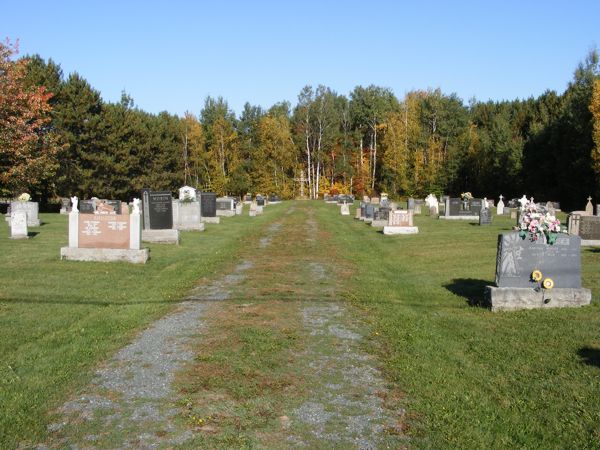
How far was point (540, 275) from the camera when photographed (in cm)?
954

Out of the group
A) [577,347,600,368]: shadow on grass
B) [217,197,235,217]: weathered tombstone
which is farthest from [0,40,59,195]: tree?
[577,347,600,368]: shadow on grass

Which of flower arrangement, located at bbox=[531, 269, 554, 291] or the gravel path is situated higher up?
flower arrangement, located at bbox=[531, 269, 554, 291]

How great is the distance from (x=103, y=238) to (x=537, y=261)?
A: 1032 cm

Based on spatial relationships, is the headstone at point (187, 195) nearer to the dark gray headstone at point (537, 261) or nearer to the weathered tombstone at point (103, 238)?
the weathered tombstone at point (103, 238)

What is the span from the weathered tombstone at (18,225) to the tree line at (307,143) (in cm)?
1548

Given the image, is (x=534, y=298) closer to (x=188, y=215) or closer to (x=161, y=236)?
(x=161, y=236)

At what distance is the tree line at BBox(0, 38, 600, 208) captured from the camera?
44.6 meters

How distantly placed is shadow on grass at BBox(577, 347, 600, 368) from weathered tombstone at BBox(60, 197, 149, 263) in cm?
1070

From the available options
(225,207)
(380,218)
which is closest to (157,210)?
(380,218)

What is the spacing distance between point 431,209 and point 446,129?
43.6 meters

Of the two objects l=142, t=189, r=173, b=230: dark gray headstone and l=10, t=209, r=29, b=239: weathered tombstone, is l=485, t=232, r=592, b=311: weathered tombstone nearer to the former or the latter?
l=142, t=189, r=173, b=230: dark gray headstone

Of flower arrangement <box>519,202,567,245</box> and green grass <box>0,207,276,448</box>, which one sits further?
flower arrangement <box>519,202,567,245</box>

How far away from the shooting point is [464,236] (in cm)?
2233

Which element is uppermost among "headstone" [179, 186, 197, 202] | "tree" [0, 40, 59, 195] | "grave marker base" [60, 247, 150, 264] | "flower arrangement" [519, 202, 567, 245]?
"tree" [0, 40, 59, 195]
